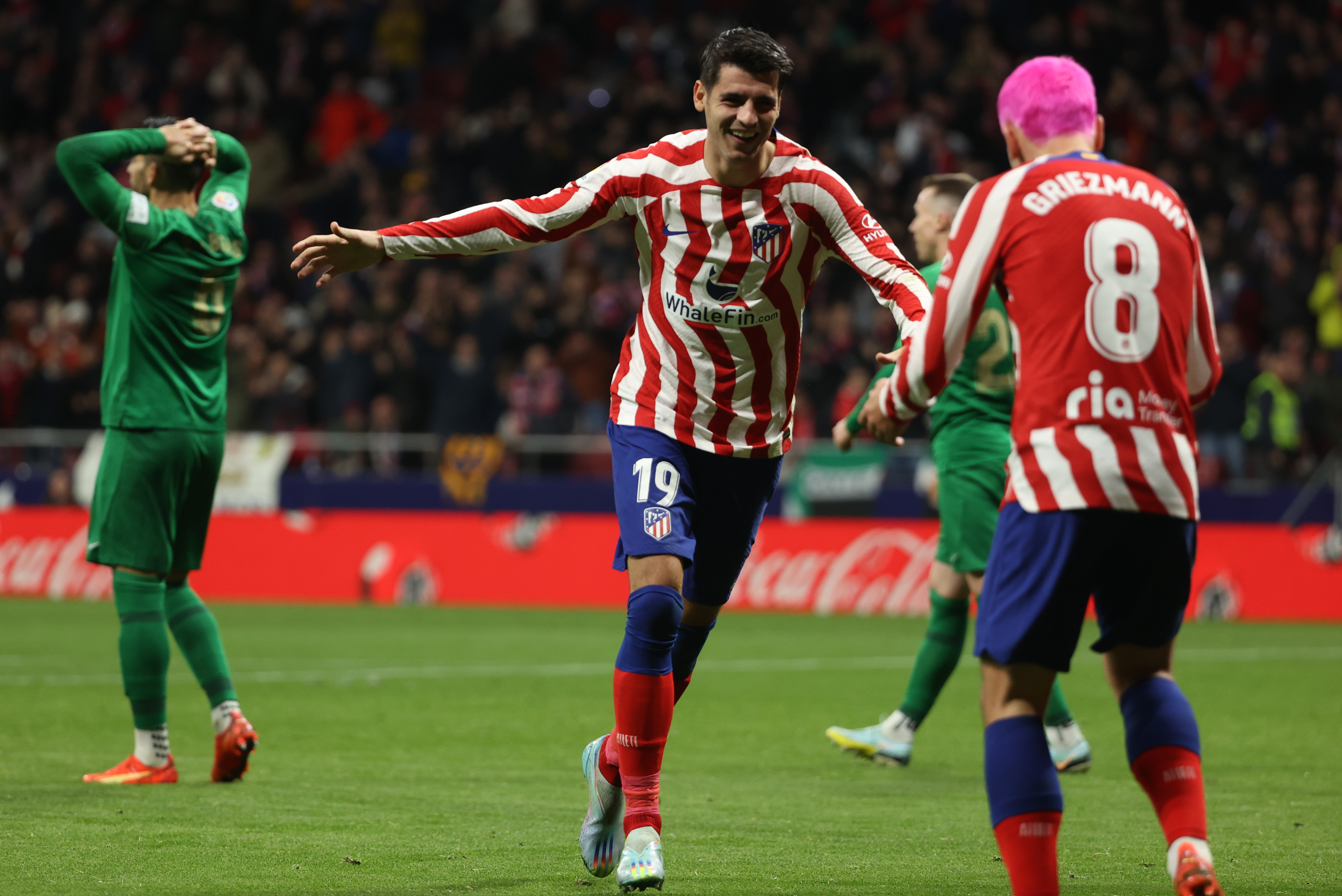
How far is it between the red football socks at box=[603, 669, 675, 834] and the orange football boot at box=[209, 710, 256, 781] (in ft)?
6.59

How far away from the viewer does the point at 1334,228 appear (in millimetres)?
18266

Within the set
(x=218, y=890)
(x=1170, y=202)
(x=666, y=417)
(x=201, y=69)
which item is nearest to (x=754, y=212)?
(x=666, y=417)

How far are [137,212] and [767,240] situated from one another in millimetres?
2835

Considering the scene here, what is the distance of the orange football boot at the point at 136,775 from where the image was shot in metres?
6.40

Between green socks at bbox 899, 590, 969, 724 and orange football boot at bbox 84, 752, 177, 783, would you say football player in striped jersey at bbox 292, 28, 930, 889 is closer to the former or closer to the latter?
orange football boot at bbox 84, 752, 177, 783

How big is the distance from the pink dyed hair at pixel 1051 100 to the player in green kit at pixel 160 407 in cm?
376

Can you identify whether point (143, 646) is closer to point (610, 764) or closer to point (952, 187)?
point (610, 764)

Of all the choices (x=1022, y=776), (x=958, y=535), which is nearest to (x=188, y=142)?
(x=958, y=535)

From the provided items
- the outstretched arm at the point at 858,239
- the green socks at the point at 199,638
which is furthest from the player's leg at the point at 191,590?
the outstretched arm at the point at 858,239

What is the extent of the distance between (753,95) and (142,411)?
2998 millimetres

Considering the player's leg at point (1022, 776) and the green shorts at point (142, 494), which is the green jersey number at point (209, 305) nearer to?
the green shorts at point (142, 494)

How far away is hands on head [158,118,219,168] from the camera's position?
662cm

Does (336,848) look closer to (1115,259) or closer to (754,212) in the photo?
(754,212)

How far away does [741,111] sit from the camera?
4.99 m
